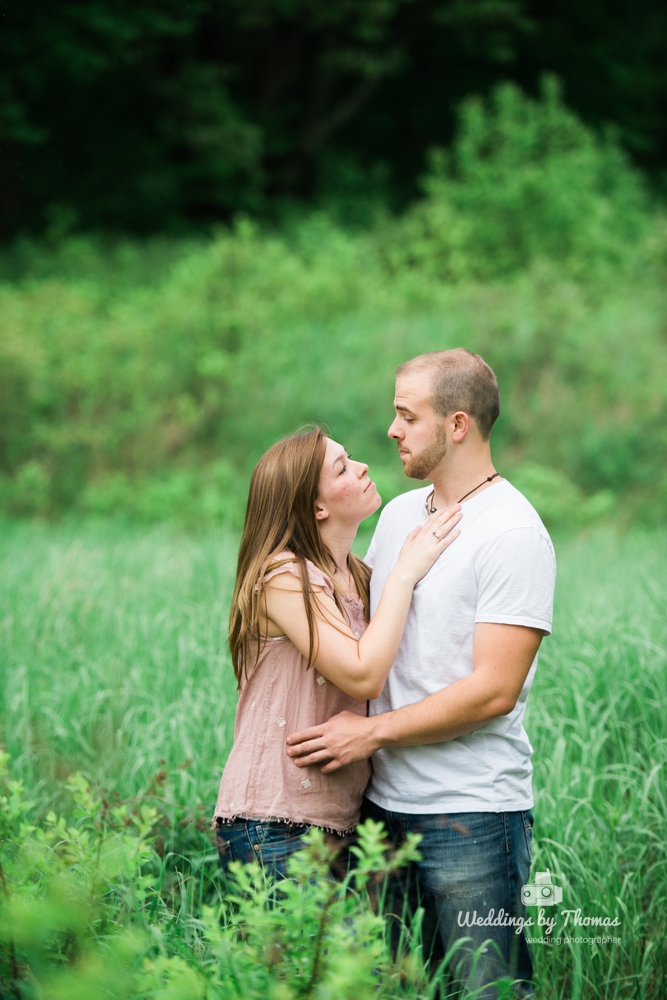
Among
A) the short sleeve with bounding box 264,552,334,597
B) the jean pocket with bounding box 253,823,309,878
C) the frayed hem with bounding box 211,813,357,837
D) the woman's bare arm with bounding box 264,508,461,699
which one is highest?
the short sleeve with bounding box 264,552,334,597

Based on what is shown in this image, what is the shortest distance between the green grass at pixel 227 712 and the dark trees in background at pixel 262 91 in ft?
38.4

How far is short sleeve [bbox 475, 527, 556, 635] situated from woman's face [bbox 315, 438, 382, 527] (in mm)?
392

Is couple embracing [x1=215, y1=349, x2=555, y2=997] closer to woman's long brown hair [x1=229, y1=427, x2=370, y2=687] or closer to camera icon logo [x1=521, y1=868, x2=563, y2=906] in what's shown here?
woman's long brown hair [x1=229, y1=427, x2=370, y2=687]

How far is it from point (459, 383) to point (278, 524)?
25.5 inches

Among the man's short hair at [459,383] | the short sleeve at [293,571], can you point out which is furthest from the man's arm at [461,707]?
the man's short hair at [459,383]

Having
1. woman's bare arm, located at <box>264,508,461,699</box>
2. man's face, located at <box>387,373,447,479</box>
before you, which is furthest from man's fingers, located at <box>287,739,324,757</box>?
man's face, located at <box>387,373,447,479</box>

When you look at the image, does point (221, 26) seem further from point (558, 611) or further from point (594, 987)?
point (594, 987)

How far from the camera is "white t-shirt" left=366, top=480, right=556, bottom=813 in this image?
90.5 inches

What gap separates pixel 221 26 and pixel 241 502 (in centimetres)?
1422

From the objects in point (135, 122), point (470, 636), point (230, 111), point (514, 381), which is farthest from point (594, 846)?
point (135, 122)

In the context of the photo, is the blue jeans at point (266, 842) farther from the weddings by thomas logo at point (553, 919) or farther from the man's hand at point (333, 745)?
the weddings by thomas logo at point (553, 919)

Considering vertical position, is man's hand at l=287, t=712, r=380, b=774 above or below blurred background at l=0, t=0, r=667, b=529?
below

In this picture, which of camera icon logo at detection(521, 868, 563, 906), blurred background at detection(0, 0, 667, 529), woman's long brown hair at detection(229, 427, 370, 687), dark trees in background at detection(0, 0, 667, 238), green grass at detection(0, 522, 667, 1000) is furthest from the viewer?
dark trees in background at detection(0, 0, 667, 238)

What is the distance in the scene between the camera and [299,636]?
7.77 ft
